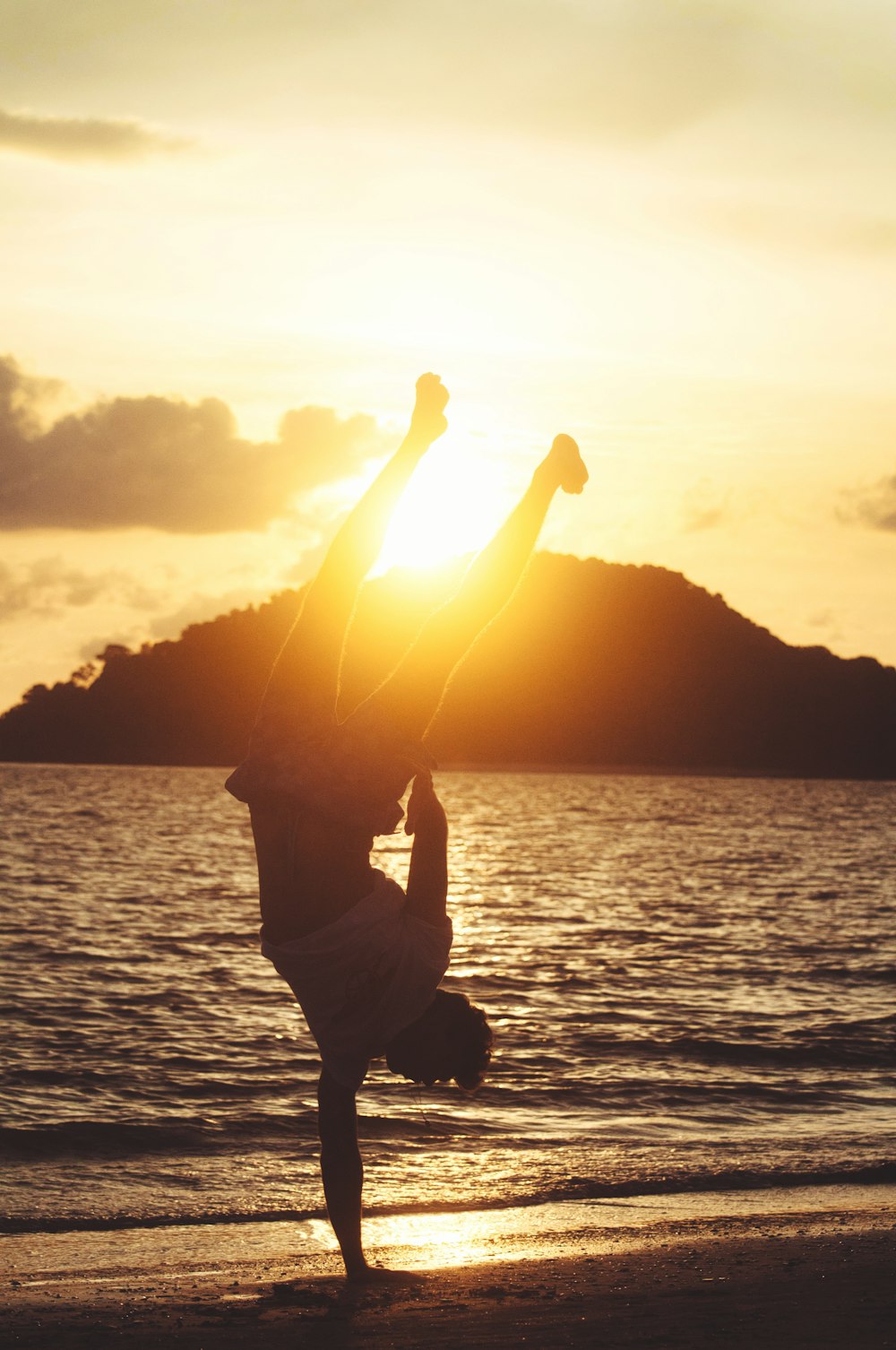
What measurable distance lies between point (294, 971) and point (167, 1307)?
1886 millimetres

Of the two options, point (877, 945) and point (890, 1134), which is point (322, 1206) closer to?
point (890, 1134)

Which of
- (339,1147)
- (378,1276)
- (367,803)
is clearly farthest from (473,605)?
(378,1276)

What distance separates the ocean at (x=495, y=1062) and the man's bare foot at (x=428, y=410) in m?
5.67

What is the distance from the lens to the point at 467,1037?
19.4 feet

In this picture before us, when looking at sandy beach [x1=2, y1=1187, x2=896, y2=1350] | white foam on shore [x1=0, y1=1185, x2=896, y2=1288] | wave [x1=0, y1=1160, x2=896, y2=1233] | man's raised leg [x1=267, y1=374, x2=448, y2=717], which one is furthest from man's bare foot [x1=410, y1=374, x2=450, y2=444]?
wave [x1=0, y1=1160, x2=896, y2=1233]

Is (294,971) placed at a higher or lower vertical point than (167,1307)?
higher

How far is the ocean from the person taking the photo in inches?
422

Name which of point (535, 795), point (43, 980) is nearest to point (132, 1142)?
point (43, 980)

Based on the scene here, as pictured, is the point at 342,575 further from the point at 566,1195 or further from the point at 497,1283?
the point at 566,1195

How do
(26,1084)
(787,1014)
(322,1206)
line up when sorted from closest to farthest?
(322,1206) → (26,1084) → (787,1014)

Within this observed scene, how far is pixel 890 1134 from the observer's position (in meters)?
12.1

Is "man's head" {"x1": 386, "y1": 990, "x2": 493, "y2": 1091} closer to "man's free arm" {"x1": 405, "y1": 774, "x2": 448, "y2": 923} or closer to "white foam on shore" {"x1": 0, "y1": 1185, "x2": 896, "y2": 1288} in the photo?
"man's free arm" {"x1": 405, "y1": 774, "x2": 448, "y2": 923}

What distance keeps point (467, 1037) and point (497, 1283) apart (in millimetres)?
1766

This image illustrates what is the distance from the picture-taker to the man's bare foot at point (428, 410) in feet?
17.9
